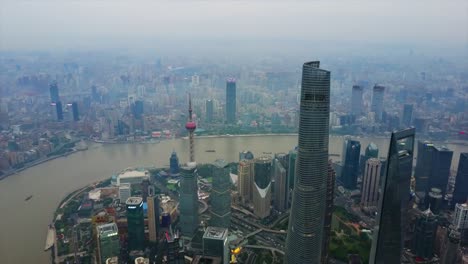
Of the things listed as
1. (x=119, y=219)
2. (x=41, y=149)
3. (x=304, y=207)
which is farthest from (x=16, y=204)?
(x=304, y=207)

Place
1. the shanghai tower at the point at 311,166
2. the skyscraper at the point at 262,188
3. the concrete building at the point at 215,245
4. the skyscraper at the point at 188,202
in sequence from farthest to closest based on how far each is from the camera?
the skyscraper at the point at 262,188
the skyscraper at the point at 188,202
the concrete building at the point at 215,245
the shanghai tower at the point at 311,166

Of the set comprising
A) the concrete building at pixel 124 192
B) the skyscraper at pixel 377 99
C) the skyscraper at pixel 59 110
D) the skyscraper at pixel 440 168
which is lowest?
the concrete building at pixel 124 192

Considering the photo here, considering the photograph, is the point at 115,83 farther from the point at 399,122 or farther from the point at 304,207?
the point at 304,207

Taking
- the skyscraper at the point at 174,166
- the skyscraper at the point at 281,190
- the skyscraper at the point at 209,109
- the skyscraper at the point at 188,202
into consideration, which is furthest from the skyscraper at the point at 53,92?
the skyscraper at the point at 281,190

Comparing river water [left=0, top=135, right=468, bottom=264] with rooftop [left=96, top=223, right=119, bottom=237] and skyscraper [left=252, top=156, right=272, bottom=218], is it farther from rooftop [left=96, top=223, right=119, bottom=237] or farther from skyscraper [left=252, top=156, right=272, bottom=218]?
skyscraper [left=252, top=156, right=272, bottom=218]

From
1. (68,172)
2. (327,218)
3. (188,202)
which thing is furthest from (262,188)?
(68,172)

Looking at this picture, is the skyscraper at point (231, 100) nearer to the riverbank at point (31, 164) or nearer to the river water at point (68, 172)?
the river water at point (68, 172)
